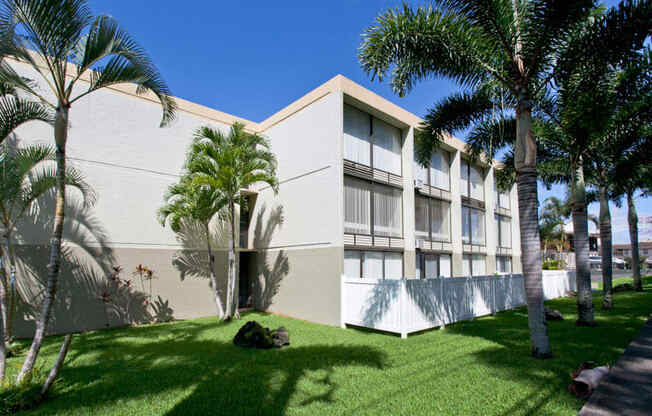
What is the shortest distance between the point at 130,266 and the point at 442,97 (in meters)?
11.1

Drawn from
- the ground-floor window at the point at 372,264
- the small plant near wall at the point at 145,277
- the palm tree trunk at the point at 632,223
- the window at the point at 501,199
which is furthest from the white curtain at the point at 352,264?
the palm tree trunk at the point at 632,223

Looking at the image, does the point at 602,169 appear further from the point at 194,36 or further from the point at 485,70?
the point at 194,36

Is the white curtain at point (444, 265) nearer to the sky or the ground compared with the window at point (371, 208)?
nearer to the ground

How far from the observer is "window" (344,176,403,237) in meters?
12.1

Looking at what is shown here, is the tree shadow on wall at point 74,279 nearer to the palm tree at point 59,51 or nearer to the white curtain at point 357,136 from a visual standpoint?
the palm tree at point 59,51

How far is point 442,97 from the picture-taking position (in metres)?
9.76

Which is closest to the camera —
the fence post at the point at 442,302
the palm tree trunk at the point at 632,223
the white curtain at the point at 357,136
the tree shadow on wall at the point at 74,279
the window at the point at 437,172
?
the tree shadow on wall at the point at 74,279

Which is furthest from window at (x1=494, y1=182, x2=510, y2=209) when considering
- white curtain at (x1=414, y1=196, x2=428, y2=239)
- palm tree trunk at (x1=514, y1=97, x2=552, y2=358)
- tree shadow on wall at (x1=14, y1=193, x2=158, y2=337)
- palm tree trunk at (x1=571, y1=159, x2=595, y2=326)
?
tree shadow on wall at (x1=14, y1=193, x2=158, y2=337)

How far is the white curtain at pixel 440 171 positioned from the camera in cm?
1655

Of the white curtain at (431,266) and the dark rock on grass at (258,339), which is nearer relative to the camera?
the dark rock on grass at (258,339)

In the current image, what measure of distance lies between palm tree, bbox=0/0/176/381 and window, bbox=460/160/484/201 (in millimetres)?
16315

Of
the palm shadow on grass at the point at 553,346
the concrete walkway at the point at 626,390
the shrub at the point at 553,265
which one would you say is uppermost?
the shrub at the point at 553,265

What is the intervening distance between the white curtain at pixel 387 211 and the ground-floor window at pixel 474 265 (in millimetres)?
5784

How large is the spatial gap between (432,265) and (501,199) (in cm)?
943
